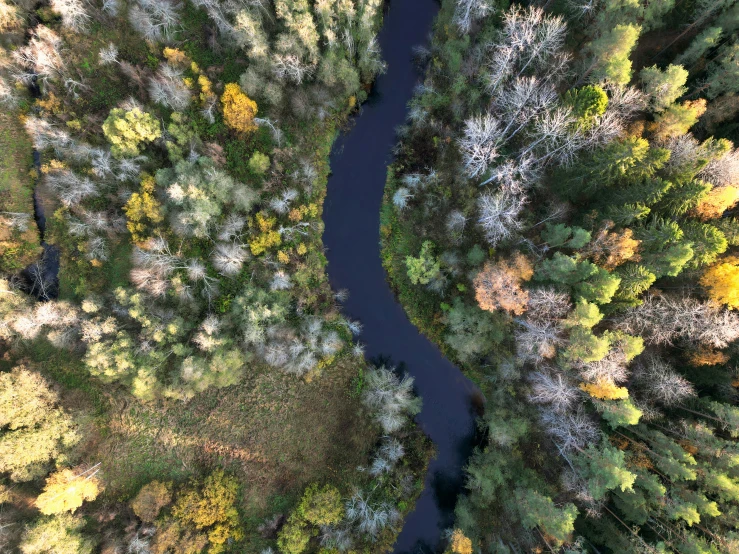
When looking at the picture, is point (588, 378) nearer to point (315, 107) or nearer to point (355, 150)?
point (355, 150)

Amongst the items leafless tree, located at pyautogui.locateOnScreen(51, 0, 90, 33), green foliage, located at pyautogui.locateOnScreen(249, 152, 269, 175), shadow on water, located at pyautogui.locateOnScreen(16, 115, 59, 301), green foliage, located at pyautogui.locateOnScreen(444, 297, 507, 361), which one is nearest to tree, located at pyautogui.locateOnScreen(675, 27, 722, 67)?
green foliage, located at pyautogui.locateOnScreen(444, 297, 507, 361)

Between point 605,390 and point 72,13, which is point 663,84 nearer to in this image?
point 605,390

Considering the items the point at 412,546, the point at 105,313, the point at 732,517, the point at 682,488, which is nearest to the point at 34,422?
the point at 105,313

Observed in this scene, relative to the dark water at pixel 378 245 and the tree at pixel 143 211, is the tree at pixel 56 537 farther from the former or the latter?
the dark water at pixel 378 245

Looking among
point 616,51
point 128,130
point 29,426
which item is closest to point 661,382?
point 616,51

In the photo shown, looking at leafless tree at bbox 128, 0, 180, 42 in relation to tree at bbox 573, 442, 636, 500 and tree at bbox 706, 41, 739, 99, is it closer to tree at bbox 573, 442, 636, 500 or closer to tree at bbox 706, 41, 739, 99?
tree at bbox 706, 41, 739, 99

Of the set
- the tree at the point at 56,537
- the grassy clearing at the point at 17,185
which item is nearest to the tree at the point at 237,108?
the grassy clearing at the point at 17,185

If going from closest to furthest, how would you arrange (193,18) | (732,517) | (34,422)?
(732,517), (34,422), (193,18)
